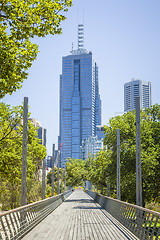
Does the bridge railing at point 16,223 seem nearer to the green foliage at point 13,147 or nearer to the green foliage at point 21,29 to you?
the green foliage at point 21,29

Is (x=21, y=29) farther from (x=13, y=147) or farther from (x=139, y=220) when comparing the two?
(x=13, y=147)

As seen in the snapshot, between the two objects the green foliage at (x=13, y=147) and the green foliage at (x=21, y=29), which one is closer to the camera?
the green foliage at (x=21, y=29)

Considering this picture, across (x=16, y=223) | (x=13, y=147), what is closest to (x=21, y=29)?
(x=16, y=223)

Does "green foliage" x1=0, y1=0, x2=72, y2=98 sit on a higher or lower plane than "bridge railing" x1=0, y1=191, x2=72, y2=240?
higher

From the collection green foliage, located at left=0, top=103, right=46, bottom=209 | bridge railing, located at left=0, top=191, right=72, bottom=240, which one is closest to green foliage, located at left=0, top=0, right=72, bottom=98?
bridge railing, located at left=0, top=191, right=72, bottom=240

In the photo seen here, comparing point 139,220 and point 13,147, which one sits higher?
point 13,147

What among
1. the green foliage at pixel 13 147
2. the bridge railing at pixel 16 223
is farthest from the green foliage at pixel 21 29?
the green foliage at pixel 13 147

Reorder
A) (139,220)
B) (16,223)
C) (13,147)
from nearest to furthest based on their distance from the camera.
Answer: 1. (16,223)
2. (139,220)
3. (13,147)

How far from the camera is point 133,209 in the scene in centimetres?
1569

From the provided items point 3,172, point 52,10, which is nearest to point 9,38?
point 52,10

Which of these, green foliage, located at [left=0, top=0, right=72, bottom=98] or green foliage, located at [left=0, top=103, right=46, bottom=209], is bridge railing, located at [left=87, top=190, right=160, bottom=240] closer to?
green foliage, located at [left=0, top=0, right=72, bottom=98]

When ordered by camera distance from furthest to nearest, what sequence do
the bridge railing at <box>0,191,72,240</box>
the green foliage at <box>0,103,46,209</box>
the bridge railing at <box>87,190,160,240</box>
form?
the green foliage at <box>0,103,46,209</box>, the bridge railing at <box>87,190,160,240</box>, the bridge railing at <box>0,191,72,240</box>

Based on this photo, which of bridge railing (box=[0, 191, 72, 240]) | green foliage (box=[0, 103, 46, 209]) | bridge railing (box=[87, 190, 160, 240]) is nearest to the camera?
bridge railing (box=[0, 191, 72, 240])

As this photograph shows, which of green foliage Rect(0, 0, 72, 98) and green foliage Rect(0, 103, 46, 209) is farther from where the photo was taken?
green foliage Rect(0, 103, 46, 209)
